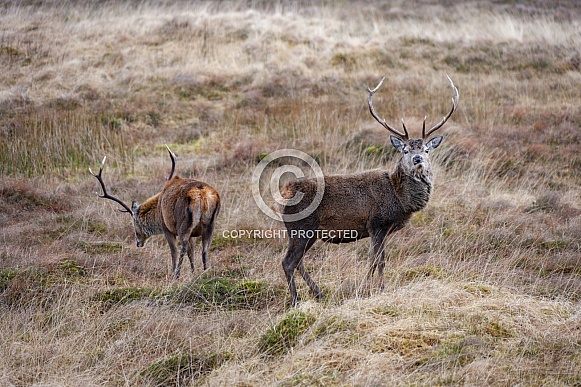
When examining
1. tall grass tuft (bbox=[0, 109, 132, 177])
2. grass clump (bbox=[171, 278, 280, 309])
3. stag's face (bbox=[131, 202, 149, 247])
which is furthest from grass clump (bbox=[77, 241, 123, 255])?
tall grass tuft (bbox=[0, 109, 132, 177])

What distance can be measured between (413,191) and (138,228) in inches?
156

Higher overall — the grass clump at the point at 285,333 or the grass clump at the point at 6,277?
the grass clump at the point at 285,333

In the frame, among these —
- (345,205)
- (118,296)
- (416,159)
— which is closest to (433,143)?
(416,159)

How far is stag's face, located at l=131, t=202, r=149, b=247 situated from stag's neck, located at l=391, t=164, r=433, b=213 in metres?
3.71

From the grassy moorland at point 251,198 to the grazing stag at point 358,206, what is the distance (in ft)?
1.56

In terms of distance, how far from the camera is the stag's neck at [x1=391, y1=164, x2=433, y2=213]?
24.5 ft

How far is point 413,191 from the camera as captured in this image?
7.47 meters

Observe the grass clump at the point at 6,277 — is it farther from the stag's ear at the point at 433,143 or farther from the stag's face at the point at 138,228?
the stag's ear at the point at 433,143

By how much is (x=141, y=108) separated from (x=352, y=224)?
33.1 ft

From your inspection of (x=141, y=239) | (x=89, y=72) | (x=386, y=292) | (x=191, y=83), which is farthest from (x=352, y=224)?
(x=89, y=72)

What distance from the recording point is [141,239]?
31.3ft

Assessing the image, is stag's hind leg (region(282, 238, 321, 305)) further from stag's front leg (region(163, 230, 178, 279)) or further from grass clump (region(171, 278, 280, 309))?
stag's front leg (region(163, 230, 178, 279))

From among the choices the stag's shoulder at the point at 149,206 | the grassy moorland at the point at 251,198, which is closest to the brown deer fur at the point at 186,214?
the stag's shoulder at the point at 149,206

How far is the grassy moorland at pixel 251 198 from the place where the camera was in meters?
5.71
